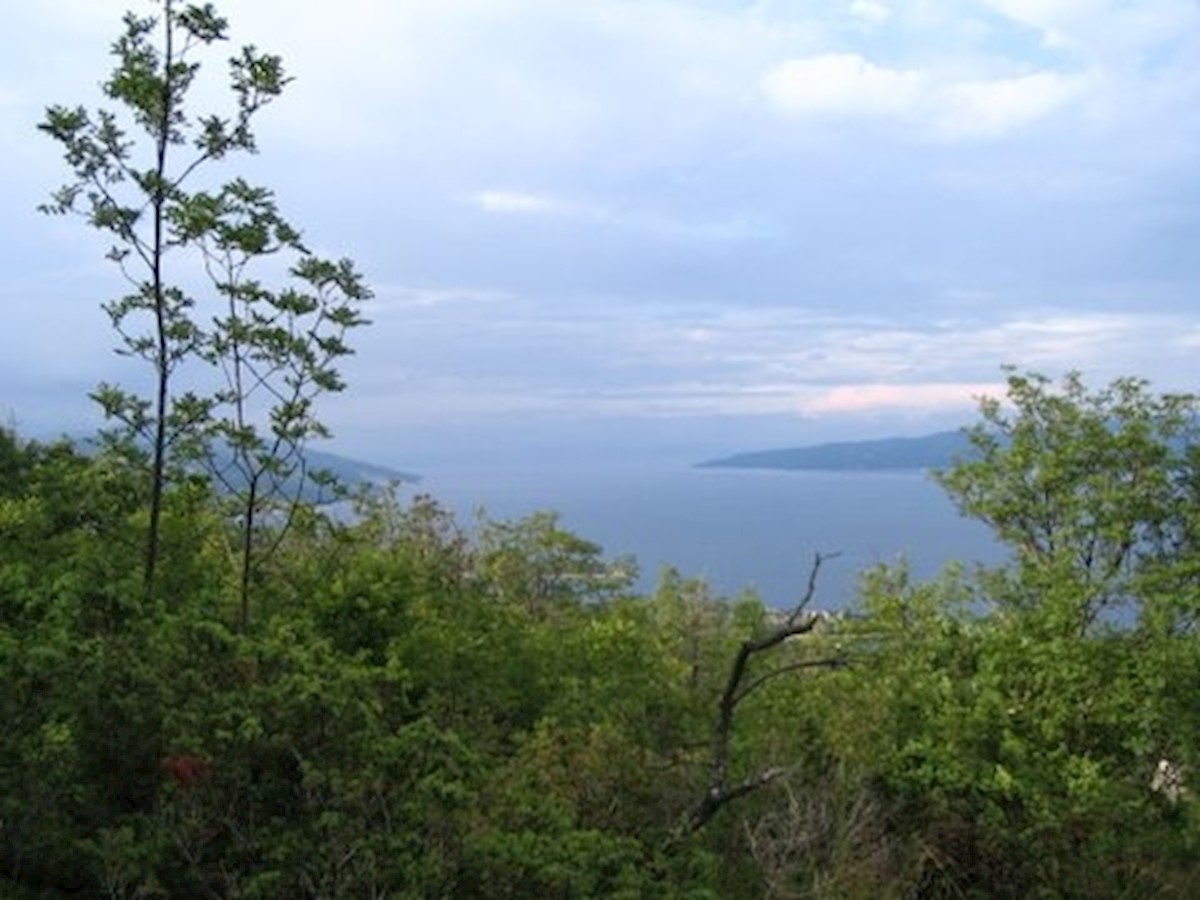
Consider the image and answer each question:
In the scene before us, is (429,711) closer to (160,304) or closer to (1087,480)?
(160,304)

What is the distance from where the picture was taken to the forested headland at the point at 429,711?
9.21 m

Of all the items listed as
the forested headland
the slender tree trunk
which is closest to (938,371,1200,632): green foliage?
the forested headland

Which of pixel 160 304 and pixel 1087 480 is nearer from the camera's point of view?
pixel 160 304

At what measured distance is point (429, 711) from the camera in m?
12.6

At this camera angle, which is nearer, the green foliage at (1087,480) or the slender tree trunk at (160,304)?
the slender tree trunk at (160,304)

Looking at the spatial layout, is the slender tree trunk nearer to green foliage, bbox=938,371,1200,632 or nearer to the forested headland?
the forested headland

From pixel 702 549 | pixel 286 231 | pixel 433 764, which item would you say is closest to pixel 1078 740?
pixel 433 764

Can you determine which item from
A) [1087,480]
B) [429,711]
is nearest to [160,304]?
[429,711]

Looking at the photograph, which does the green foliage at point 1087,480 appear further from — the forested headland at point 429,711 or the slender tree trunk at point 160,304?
the slender tree trunk at point 160,304

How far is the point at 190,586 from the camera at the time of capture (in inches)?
531

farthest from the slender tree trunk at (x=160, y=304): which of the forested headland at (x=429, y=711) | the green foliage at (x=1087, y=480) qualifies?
the green foliage at (x=1087, y=480)

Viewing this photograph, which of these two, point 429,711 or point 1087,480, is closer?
point 429,711

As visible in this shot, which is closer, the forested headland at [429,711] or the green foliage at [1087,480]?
the forested headland at [429,711]

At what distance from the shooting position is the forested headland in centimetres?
921
